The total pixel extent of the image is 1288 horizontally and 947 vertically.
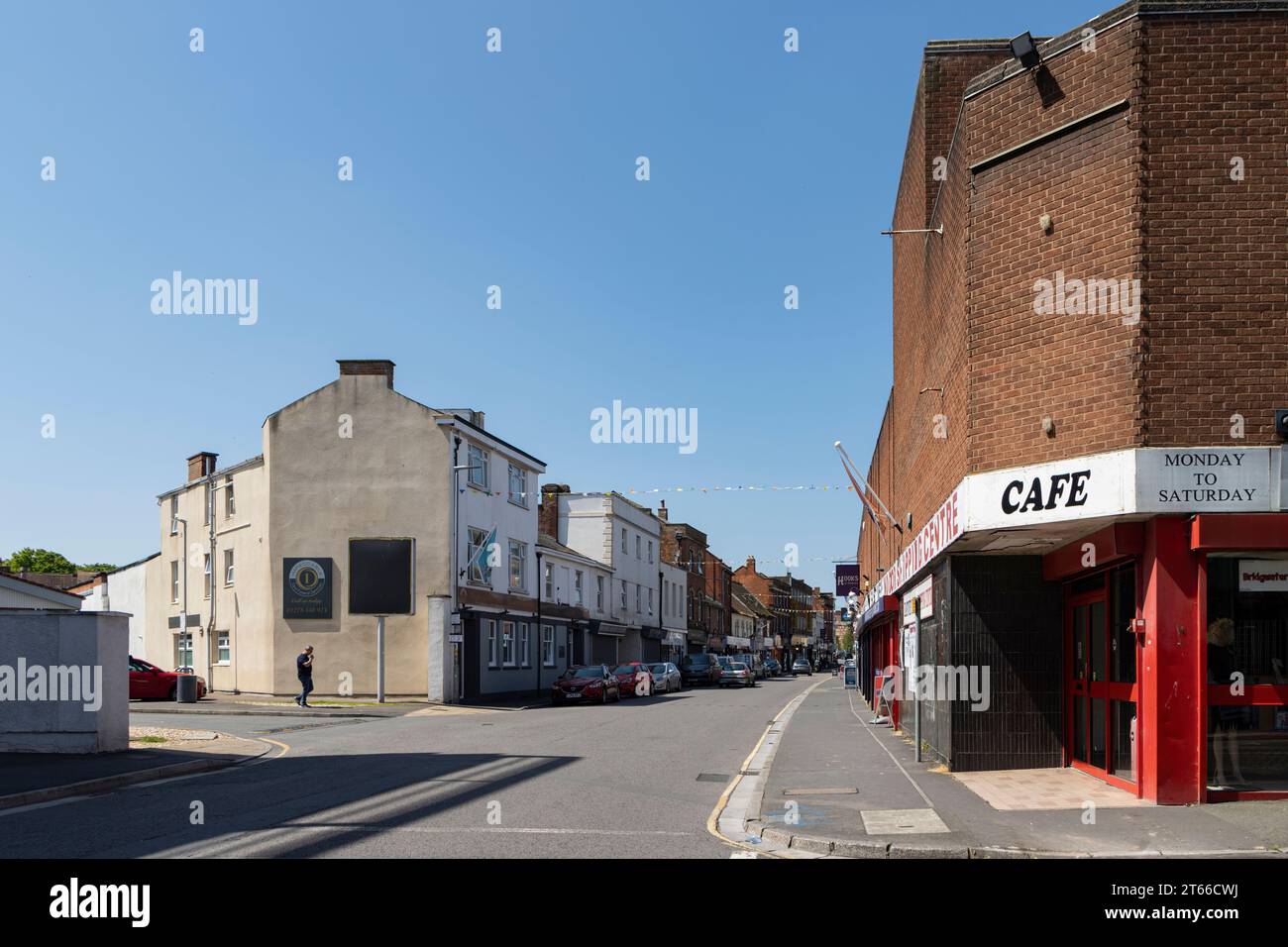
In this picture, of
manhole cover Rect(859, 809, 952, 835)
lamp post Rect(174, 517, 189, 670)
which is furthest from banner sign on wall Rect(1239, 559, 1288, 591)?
lamp post Rect(174, 517, 189, 670)

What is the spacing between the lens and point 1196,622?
11.0 metres

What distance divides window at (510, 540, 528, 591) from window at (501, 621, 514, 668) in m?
1.51

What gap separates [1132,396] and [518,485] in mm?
32606

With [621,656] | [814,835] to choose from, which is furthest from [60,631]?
[621,656]

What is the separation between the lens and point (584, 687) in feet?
117

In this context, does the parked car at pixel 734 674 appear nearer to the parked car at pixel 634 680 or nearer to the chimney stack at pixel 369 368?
the parked car at pixel 634 680

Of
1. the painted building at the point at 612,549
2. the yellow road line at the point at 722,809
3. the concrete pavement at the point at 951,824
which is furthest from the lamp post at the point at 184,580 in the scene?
the concrete pavement at the point at 951,824

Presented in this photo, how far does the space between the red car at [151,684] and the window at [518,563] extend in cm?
1147

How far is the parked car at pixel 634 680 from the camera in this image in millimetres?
39750

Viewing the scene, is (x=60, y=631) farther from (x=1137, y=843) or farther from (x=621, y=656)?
(x=621, y=656)

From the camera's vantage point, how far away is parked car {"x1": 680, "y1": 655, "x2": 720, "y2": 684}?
54.5m

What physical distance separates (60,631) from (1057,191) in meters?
15.4

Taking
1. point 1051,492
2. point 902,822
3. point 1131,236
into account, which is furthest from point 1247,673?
point 1131,236
